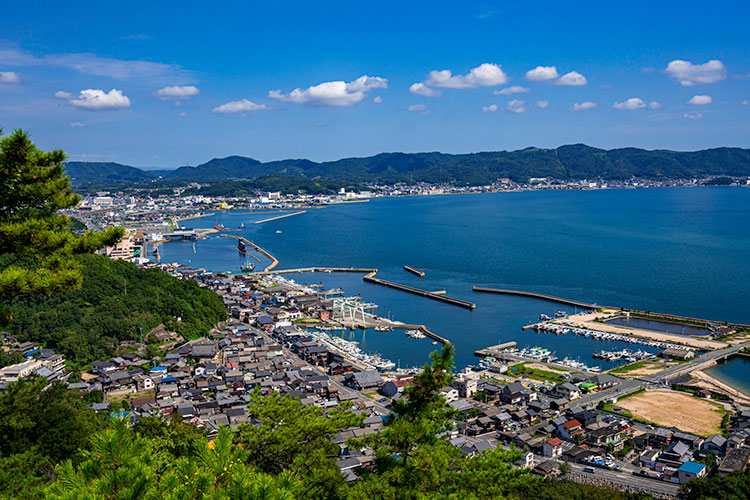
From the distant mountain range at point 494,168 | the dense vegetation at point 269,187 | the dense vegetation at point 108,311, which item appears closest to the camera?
the dense vegetation at point 108,311

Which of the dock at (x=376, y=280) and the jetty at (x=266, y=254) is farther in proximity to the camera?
the jetty at (x=266, y=254)

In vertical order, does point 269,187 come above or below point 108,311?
above

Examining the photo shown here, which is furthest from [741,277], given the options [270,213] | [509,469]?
[270,213]

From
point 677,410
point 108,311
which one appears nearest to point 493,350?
point 677,410

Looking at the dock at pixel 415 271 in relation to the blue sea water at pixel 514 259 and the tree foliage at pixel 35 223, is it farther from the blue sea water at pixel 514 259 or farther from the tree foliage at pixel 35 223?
the tree foliage at pixel 35 223

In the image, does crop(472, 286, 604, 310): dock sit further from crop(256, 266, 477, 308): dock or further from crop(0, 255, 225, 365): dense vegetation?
crop(0, 255, 225, 365): dense vegetation

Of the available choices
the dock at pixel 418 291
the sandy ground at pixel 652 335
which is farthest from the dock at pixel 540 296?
the dock at pixel 418 291

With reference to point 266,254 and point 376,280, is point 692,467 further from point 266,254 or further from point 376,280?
point 266,254

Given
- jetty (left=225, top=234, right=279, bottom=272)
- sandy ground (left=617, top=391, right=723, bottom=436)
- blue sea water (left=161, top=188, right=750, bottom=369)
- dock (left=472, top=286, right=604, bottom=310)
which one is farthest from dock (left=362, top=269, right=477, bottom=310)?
sandy ground (left=617, top=391, right=723, bottom=436)
